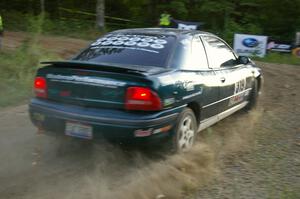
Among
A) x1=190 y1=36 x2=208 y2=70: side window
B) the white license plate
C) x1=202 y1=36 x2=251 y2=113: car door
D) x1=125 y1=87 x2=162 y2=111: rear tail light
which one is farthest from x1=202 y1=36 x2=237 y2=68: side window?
the white license plate

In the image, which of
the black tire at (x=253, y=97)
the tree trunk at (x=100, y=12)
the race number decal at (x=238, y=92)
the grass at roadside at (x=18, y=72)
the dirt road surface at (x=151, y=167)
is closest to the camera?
the dirt road surface at (x=151, y=167)

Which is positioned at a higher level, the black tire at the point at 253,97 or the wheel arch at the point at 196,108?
the wheel arch at the point at 196,108

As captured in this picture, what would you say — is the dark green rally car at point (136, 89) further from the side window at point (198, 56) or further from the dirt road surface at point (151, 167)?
the dirt road surface at point (151, 167)

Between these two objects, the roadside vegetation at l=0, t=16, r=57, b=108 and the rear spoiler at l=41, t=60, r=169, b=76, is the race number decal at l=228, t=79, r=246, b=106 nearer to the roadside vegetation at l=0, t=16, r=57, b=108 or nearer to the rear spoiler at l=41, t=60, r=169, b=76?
the rear spoiler at l=41, t=60, r=169, b=76

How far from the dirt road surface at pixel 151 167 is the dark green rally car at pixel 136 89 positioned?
1.17 feet

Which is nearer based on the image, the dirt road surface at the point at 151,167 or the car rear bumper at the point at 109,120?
the dirt road surface at the point at 151,167

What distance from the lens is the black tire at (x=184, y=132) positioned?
226 inches

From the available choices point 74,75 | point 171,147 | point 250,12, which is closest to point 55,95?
point 74,75

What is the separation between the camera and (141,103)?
17.5 ft

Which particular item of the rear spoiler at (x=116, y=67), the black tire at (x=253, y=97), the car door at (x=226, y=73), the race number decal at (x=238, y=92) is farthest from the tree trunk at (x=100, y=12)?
the rear spoiler at (x=116, y=67)

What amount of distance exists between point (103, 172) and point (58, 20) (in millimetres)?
28700

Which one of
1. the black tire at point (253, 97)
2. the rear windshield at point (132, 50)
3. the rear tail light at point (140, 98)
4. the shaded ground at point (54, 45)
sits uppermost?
the rear windshield at point (132, 50)

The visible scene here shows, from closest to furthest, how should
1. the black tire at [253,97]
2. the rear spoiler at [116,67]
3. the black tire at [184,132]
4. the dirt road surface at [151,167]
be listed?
the dirt road surface at [151,167] < the rear spoiler at [116,67] < the black tire at [184,132] < the black tire at [253,97]

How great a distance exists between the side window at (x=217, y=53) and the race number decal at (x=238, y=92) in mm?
332
